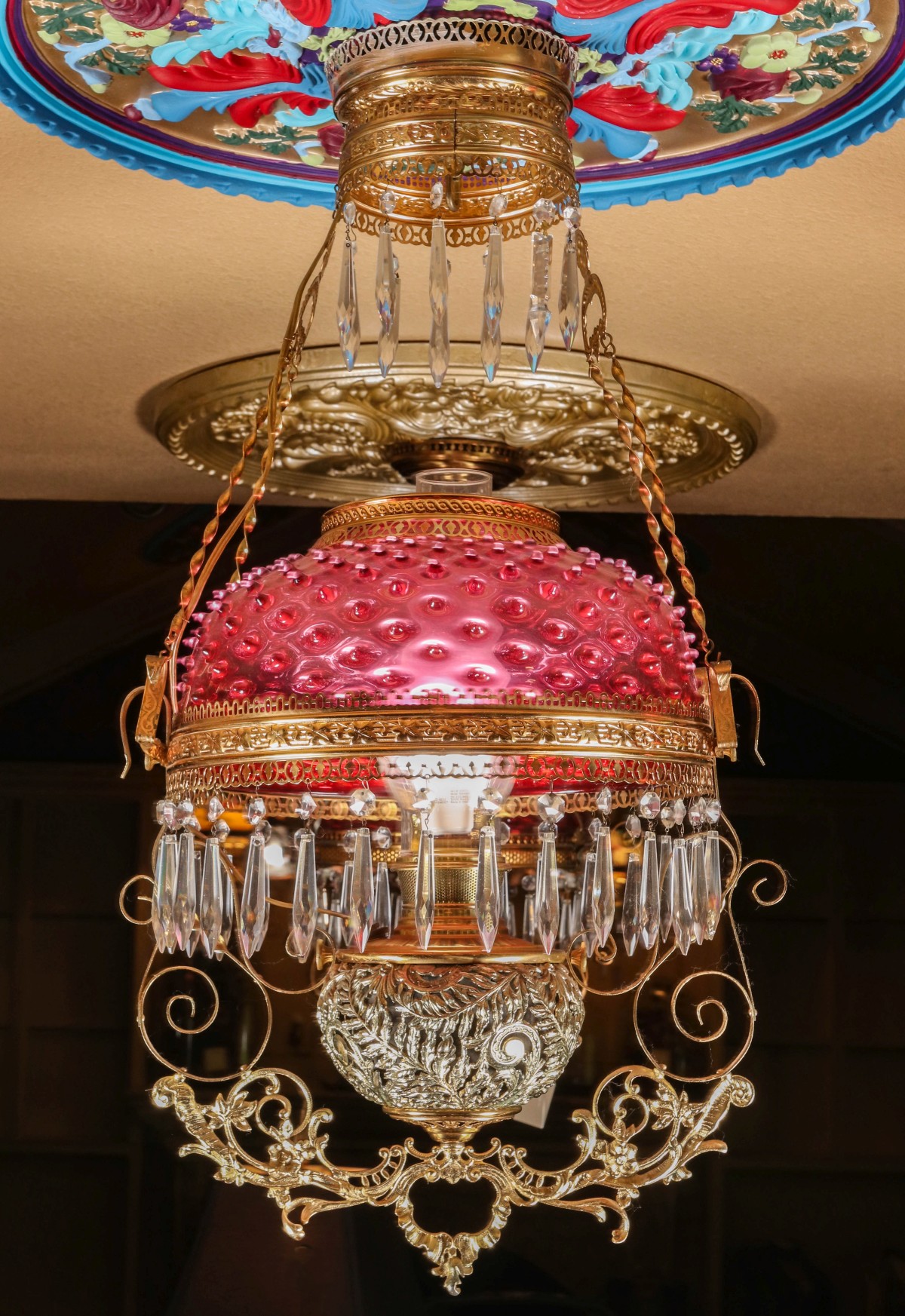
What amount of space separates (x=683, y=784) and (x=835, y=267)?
0.55m

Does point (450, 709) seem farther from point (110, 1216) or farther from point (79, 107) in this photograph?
point (110, 1216)

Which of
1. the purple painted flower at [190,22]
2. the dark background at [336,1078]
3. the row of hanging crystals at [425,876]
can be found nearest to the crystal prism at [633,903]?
the row of hanging crystals at [425,876]

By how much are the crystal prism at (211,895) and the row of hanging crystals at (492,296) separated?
42cm

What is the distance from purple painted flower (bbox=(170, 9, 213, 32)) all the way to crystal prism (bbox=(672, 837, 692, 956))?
692mm

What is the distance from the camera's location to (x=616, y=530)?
2.26m

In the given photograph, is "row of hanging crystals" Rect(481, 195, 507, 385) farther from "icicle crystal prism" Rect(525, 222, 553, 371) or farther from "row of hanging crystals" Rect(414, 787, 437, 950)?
"row of hanging crystals" Rect(414, 787, 437, 950)

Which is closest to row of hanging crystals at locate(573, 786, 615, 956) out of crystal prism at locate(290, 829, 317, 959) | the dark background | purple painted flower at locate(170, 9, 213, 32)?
crystal prism at locate(290, 829, 317, 959)

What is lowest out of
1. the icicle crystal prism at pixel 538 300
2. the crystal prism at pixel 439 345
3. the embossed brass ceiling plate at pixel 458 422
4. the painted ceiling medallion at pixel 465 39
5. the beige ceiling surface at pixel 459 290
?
the crystal prism at pixel 439 345

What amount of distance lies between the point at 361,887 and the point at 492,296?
1.50 ft

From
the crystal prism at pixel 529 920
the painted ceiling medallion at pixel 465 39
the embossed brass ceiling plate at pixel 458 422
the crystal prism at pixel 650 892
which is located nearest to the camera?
the painted ceiling medallion at pixel 465 39

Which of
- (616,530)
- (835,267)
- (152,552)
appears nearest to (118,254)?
(835,267)

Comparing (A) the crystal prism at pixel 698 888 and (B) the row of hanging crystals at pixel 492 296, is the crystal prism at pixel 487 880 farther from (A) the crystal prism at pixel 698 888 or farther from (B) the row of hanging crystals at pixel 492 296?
(B) the row of hanging crystals at pixel 492 296

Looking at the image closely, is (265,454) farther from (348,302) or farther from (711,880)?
(711,880)

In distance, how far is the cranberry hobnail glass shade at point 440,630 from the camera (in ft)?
3.60
